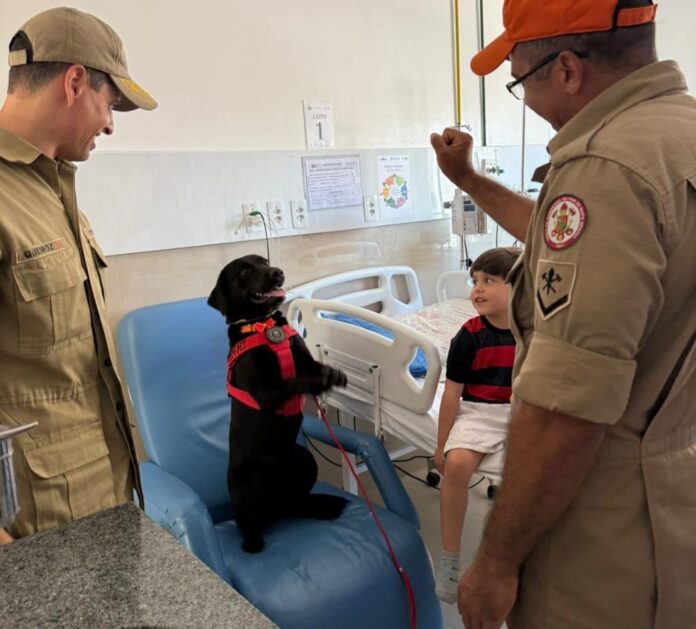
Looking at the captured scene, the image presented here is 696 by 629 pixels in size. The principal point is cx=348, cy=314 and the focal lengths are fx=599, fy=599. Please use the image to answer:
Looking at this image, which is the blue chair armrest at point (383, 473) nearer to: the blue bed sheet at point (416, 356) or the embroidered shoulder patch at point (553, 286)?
the blue bed sheet at point (416, 356)

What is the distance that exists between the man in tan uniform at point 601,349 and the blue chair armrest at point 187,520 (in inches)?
31.0

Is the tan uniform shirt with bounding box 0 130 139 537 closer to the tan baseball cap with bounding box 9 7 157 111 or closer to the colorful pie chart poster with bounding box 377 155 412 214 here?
the tan baseball cap with bounding box 9 7 157 111

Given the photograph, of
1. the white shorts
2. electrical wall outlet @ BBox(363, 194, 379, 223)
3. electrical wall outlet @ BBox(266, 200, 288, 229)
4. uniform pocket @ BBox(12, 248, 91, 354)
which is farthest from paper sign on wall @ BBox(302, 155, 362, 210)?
uniform pocket @ BBox(12, 248, 91, 354)

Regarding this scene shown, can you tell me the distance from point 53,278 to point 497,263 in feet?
4.28

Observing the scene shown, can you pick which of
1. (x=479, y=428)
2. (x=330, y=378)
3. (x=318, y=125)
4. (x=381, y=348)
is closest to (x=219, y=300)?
(x=330, y=378)

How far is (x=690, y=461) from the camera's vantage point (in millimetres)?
854

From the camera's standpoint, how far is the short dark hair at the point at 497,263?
1.91 meters

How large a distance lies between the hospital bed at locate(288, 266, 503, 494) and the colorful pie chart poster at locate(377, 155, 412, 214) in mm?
296

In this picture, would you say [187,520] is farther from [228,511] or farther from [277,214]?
[277,214]

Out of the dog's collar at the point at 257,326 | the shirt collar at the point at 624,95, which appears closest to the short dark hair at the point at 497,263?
the dog's collar at the point at 257,326

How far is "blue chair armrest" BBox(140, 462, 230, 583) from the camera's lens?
59.1 inches

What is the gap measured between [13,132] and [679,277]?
1161 millimetres

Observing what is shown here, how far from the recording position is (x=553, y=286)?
0.79 meters

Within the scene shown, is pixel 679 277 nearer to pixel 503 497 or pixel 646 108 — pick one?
pixel 646 108
